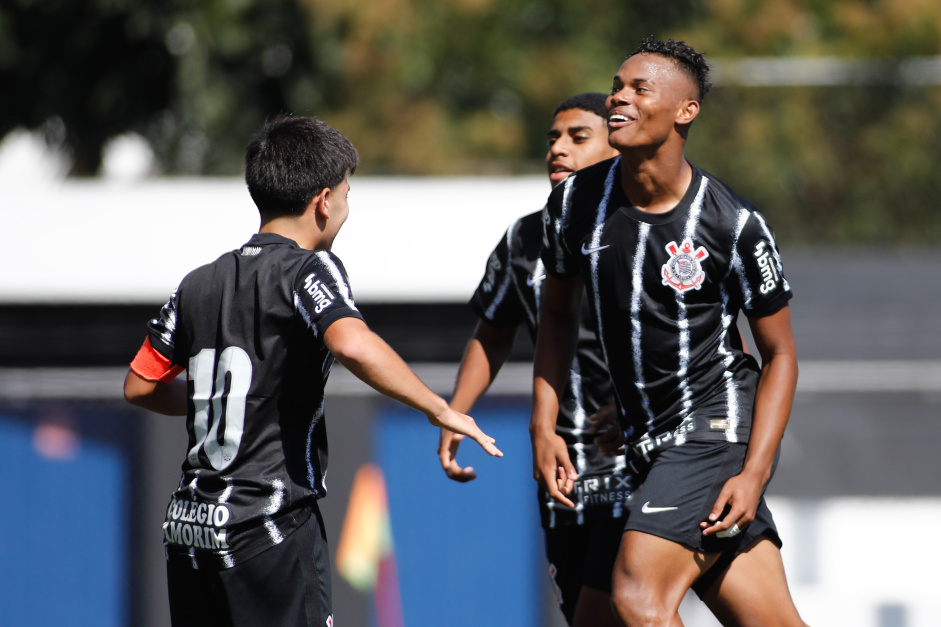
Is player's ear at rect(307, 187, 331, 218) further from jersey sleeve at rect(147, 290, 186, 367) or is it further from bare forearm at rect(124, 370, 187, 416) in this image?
bare forearm at rect(124, 370, 187, 416)

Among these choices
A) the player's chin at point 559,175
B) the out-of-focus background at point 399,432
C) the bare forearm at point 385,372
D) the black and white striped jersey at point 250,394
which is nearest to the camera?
the bare forearm at point 385,372

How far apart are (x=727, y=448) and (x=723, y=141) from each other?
12.0 metres

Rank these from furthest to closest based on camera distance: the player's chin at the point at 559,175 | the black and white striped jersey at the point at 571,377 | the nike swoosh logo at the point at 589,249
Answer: the player's chin at the point at 559,175, the black and white striped jersey at the point at 571,377, the nike swoosh logo at the point at 589,249

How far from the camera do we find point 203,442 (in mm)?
2832

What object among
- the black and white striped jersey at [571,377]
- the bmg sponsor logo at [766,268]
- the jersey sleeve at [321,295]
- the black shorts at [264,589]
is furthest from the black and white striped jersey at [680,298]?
the black shorts at [264,589]

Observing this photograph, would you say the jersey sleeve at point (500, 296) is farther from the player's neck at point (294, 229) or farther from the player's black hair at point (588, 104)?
the player's neck at point (294, 229)

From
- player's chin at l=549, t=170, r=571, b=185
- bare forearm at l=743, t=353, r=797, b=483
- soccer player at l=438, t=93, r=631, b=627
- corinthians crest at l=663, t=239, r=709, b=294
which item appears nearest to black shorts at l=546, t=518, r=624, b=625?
soccer player at l=438, t=93, r=631, b=627

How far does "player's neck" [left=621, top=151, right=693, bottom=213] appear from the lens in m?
2.95

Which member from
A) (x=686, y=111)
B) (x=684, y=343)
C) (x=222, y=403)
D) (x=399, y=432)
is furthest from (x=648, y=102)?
(x=399, y=432)

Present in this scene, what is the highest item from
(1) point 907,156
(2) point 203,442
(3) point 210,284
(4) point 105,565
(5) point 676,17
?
(5) point 676,17

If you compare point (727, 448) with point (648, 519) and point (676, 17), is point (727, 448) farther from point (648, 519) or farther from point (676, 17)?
point (676, 17)

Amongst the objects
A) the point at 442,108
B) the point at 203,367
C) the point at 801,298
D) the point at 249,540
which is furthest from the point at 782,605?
the point at 442,108

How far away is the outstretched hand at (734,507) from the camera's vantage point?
9.32 ft

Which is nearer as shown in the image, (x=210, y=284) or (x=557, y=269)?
(x=210, y=284)
